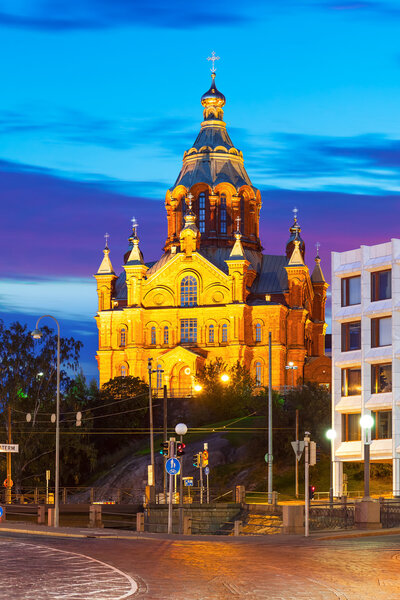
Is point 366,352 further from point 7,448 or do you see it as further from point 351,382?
point 7,448

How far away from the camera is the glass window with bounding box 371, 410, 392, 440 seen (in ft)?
212

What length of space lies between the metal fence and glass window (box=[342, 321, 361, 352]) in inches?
778

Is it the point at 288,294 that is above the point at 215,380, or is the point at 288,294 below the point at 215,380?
above

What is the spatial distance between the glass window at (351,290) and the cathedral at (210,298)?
162 feet

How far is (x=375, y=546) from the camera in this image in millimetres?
31156

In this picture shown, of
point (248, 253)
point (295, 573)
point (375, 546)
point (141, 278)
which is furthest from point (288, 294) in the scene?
point (295, 573)

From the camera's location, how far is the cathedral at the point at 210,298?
400 feet

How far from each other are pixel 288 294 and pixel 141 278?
17048 mm

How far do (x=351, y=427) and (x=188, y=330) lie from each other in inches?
2269

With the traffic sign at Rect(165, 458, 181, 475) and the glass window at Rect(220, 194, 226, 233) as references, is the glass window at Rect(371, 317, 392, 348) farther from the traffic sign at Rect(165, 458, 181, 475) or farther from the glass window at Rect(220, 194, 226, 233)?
the glass window at Rect(220, 194, 226, 233)

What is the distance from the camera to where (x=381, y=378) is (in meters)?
65.6

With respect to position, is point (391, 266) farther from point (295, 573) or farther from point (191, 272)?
point (191, 272)

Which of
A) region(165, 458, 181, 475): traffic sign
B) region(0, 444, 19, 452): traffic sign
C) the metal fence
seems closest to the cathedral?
region(0, 444, 19, 452): traffic sign

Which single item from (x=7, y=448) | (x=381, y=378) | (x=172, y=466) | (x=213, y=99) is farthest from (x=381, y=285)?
(x=213, y=99)
